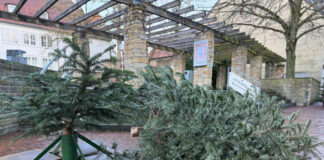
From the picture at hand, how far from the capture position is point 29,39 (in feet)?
52.8

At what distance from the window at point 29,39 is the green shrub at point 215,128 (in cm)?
1925

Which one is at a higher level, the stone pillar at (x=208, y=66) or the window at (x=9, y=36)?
the window at (x=9, y=36)

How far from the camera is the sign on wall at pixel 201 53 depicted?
680cm

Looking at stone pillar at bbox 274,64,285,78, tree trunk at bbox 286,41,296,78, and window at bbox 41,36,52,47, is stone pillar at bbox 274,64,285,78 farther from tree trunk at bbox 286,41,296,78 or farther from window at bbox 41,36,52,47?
window at bbox 41,36,52,47

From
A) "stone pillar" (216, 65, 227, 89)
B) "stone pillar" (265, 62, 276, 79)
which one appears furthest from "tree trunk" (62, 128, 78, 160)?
"stone pillar" (265, 62, 276, 79)

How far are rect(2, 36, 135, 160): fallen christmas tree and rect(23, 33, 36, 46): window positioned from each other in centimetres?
1892

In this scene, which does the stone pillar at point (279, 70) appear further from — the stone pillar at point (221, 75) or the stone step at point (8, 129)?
the stone step at point (8, 129)

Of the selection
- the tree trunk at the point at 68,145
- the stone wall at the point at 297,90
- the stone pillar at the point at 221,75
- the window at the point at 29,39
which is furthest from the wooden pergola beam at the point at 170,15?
the window at the point at 29,39

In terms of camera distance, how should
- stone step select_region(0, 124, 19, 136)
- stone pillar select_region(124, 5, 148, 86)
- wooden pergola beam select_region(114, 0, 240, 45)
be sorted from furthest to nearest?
stone pillar select_region(124, 5, 148, 86) < wooden pergola beam select_region(114, 0, 240, 45) < stone step select_region(0, 124, 19, 136)

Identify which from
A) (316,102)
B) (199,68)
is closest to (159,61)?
(199,68)

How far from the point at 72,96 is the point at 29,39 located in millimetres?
19269

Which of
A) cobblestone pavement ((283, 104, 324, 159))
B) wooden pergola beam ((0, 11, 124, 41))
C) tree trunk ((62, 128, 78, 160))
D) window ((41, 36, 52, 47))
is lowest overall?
cobblestone pavement ((283, 104, 324, 159))

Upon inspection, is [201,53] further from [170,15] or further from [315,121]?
[315,121]

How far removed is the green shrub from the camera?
1016 mm
